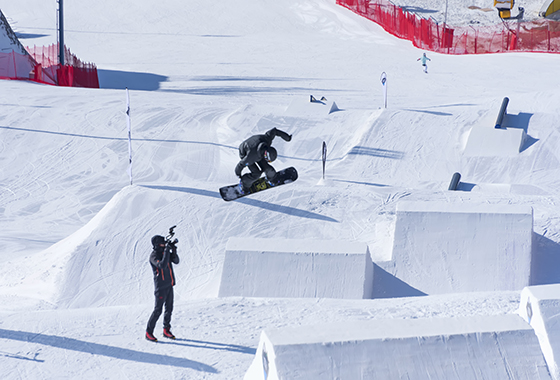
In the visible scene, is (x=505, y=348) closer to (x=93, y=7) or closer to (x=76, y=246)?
(x=76, y=246)

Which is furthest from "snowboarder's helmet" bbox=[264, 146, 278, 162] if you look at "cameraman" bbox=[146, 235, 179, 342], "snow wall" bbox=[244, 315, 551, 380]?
"snow wall" bbox=[244, 315, 551, 380]

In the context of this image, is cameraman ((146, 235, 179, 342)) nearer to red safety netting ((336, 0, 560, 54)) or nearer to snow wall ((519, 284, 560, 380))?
snow wall ((519, 284, 560, 380))

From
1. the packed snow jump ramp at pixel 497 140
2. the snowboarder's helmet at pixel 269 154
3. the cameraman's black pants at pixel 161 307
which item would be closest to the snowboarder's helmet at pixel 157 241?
the cameraman's black pants at pixel 161 307

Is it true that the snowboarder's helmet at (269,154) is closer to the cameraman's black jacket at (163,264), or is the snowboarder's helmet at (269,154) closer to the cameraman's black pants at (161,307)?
the cameraman's black jacket at (163,264)

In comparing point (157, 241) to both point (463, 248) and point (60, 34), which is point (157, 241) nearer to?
point (463, 248)

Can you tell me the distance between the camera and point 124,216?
36.7 feet

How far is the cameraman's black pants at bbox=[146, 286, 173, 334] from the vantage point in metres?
6.34

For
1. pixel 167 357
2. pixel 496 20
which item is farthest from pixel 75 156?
pixel 496 20

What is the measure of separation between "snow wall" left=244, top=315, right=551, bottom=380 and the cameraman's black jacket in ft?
6.07

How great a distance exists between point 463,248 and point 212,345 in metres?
4.21

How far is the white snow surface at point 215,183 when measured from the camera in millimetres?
6711

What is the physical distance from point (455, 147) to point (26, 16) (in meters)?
32.7

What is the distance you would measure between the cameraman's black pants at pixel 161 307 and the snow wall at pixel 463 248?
376 cm

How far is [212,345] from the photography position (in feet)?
20.6
